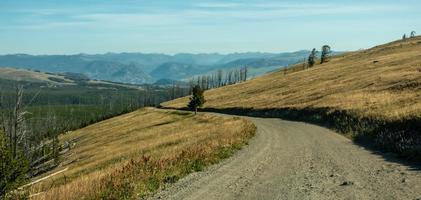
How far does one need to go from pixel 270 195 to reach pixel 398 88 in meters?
49.6

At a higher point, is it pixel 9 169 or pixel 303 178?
pixel 9 169

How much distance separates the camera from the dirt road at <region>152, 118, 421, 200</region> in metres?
14.1

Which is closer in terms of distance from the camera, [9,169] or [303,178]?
[9,169]

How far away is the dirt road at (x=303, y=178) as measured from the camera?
555 inches

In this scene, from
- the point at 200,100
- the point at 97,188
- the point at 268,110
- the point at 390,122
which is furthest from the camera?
the point at 200,100

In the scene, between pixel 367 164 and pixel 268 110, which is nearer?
pixel 367 164

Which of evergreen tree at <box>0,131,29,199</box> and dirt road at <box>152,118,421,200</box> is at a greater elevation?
evergreen tree at <box>0,131,29,199</box>

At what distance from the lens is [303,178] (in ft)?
54.7

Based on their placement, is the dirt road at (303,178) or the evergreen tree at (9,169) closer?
the evergreen tree at (9,169)

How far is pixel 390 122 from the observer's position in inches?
1216

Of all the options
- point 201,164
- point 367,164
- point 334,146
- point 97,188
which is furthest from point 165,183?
point 334,146

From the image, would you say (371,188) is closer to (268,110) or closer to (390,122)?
(390,122)

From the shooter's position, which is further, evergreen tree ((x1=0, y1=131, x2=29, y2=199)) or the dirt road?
the dirt road

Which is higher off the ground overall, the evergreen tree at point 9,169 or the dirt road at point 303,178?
the evergreen tree at point 9,169
